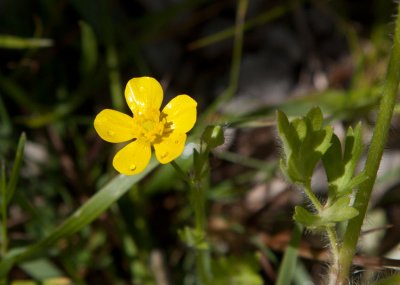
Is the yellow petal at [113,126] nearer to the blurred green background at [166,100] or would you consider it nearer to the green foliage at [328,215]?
the blurred green background at [166,100]

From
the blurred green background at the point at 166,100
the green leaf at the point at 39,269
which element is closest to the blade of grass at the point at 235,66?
the blurred green background at the point at 166,100

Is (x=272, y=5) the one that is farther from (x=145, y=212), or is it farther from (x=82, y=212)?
(x=82, y=212)

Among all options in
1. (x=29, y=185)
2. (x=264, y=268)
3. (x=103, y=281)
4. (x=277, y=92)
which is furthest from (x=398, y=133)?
(x=29, y=185)

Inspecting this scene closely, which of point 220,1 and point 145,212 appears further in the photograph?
point 220,1

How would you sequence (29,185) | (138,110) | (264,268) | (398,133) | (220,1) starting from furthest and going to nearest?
(220,1), (398,133), (29,185), (264,268), (138,110)

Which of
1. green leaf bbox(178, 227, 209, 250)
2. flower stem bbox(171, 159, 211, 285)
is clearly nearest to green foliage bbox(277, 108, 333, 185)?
flower stem bbox(171, 159, 211, 285)

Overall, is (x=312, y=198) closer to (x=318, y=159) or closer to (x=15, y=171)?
(x=318, y=159)

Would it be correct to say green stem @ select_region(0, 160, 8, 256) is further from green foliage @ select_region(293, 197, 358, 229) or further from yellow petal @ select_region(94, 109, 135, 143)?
green foliage @ select_region(293, 197, 358, 229)
